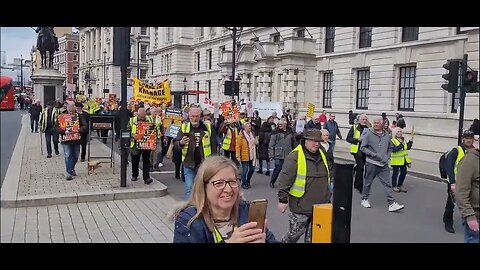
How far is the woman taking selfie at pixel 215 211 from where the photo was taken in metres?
2.27

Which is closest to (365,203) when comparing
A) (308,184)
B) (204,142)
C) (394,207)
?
(394,207)

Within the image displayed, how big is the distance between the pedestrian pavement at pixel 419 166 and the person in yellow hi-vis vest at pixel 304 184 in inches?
169

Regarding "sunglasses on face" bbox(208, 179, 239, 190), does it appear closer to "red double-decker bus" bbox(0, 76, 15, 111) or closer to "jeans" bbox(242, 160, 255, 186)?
"red double-decker bus" bbox(0, 76, 15, 111)

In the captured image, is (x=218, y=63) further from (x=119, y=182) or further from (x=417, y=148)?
(x=417, y=148)

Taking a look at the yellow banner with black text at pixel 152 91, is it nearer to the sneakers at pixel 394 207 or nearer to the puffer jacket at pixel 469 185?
the sneakers at pixel 394 207

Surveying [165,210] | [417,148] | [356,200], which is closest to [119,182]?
[165,210]

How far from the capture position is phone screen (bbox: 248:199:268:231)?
2389 millimetres

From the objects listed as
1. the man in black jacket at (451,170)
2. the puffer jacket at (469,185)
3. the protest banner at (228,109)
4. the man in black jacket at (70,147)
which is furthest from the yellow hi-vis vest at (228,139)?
the puffer jacket at (469,185)

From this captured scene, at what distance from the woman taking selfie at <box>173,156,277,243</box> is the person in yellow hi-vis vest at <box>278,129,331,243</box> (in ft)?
8.33

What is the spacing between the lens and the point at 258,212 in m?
2.41

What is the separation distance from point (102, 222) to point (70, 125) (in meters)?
4.02

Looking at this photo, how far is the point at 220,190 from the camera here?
92.8 inches

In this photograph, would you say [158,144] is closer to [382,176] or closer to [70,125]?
[70,125]
